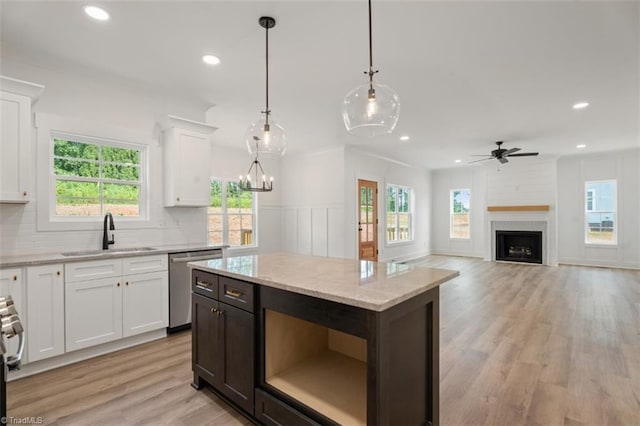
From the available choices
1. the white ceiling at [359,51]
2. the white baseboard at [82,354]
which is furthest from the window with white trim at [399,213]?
the white baseboard at [82,354]

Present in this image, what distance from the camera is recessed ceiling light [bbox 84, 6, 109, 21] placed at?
7.59 ft

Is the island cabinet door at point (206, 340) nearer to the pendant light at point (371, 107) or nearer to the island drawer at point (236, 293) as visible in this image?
the island drawer at point (236, 293)

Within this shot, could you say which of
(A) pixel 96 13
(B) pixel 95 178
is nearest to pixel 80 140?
(B) pixel 95 178

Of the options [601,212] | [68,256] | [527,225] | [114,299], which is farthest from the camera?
[527,225]

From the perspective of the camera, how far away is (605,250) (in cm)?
752

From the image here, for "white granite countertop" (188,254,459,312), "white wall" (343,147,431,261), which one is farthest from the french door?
"white granite countertop" (188,254,459,312)

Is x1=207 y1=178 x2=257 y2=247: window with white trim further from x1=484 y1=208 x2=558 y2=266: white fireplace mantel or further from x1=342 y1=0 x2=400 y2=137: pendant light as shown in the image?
x1=484 y1=208 x2=558 y2=266: white fireplace mantel

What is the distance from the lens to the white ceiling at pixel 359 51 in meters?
2.36

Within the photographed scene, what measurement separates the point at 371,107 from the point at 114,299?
2.95 m

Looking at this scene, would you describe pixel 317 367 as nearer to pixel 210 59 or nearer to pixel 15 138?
pixel 210 59

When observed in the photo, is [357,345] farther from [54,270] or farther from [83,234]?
[83,234]

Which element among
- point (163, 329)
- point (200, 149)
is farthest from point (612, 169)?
point (163, 329)

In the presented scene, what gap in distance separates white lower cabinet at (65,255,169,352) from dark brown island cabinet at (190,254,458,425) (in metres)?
1.14

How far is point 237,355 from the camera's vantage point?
203cm
